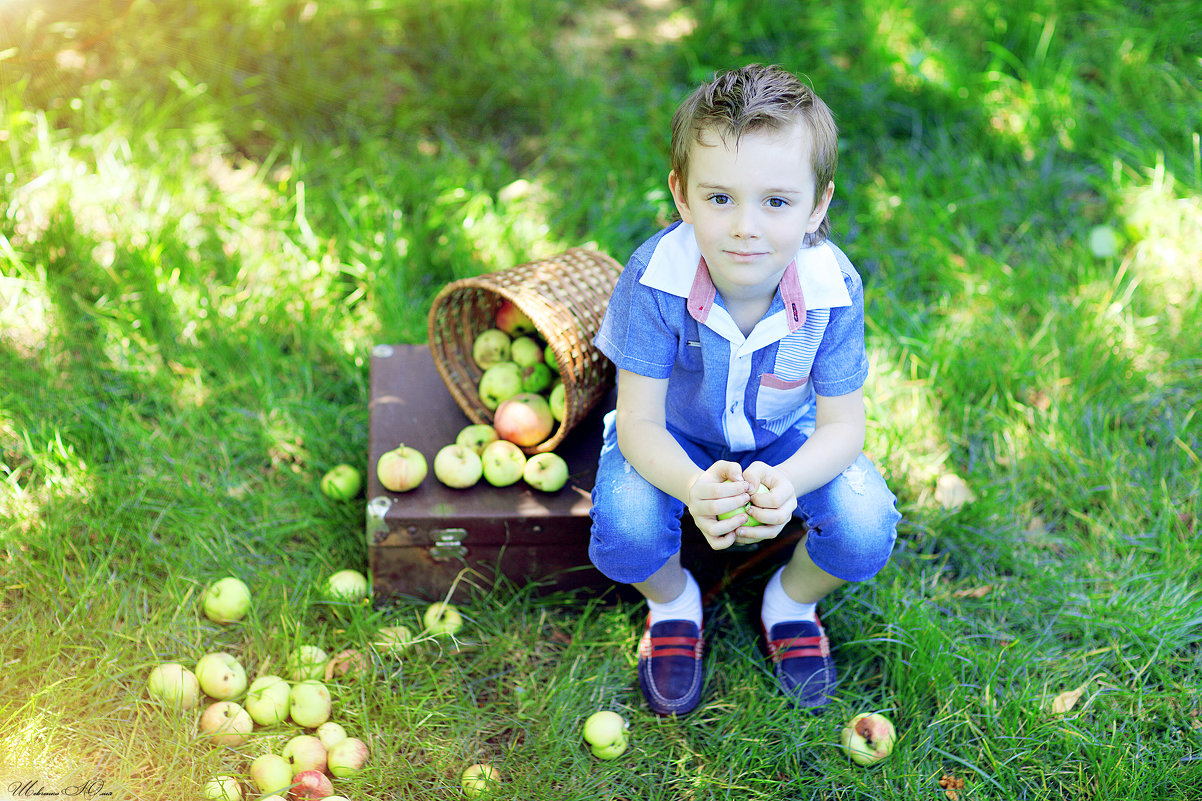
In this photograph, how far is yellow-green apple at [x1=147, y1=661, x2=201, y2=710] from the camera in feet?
6.78

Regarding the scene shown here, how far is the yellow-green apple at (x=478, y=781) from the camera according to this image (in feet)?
6.51

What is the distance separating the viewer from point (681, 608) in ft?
7.36

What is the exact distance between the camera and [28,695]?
6.84 feet

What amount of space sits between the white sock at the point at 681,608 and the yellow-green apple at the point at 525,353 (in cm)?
70

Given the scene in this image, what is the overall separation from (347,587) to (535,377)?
27.7 inches

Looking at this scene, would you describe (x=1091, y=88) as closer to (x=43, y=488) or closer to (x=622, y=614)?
(x=622, y=614)

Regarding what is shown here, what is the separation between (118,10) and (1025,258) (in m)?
3.56

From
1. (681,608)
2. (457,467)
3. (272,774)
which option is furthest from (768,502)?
(272,774)

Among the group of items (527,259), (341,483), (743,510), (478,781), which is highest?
(743,510)

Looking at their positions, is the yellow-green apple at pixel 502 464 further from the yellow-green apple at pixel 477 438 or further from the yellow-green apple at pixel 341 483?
the yellow-green apple at pixel 341 483

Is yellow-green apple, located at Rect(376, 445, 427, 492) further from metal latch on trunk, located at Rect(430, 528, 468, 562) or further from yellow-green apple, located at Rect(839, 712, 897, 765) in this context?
yellow-green apple, located at Rect(839, 712, 897, 765)

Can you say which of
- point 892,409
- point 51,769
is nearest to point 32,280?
point 51,769

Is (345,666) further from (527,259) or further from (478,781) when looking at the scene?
(527,259)

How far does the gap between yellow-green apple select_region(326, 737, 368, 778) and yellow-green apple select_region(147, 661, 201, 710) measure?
1.14ft
